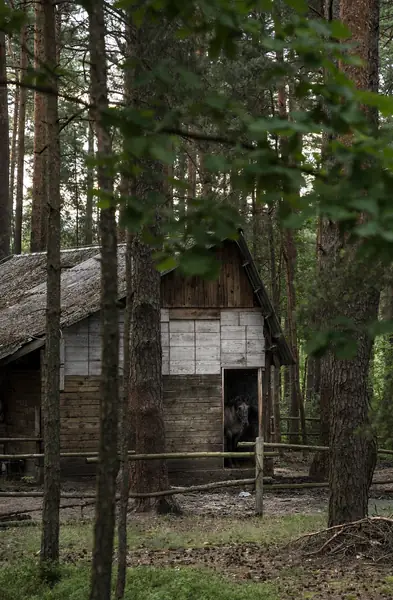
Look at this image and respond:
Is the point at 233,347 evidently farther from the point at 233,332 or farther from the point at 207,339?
the point at 207,339

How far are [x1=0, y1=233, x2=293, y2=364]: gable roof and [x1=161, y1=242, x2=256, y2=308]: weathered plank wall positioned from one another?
199 millimetres

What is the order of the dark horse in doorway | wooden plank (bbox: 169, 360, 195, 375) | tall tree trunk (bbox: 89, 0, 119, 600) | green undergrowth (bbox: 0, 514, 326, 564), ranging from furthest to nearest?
the dark horse in doorway, wooden plank (bbox: 169, 360, 195, 375), green undergrowth (bbox: 0, 514, 326, 564), tall tree trunk (bbox: 89, 0, 119, 600)

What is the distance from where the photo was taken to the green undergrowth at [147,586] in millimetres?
7566

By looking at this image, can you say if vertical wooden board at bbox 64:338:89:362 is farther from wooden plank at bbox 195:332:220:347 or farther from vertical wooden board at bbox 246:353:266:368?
vertical wooden board at bbox 246:353:266:368

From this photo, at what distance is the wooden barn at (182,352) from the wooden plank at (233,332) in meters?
0.02

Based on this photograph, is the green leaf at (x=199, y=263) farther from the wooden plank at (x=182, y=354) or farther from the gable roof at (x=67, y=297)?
the wooden plank at (x=182, y=354)

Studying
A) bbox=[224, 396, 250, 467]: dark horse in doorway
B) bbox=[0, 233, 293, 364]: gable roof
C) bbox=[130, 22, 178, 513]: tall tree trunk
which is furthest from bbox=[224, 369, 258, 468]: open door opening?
bbox=[130, 22, 178, 513]: tall tree trunk

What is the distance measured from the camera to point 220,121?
12.4 feet

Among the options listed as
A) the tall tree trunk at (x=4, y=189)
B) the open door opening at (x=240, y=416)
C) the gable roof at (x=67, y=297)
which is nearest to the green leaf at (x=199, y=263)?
the gable roof at (x=67, y=297)

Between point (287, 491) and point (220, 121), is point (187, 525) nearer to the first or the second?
point (287, 491)

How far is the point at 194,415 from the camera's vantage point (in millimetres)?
19172

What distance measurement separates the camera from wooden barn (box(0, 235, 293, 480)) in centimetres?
1871

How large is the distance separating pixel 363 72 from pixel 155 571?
6608 millimetres

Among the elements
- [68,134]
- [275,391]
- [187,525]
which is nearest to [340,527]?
[187,525]
